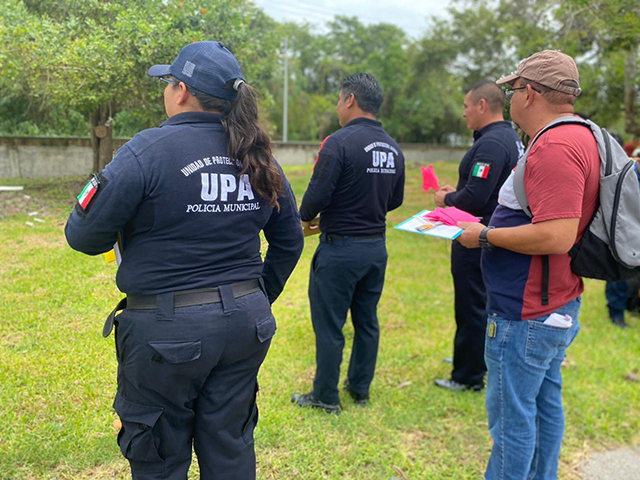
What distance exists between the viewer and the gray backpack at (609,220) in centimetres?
200

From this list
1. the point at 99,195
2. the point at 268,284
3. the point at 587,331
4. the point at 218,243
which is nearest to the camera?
the point at 99,195

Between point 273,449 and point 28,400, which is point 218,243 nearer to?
point 28,400

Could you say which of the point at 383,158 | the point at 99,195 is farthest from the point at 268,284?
the point at 383,158

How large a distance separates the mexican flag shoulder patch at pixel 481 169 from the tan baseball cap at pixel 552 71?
4.27ft

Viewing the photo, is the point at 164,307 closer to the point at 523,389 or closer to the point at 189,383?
the point at 189,383

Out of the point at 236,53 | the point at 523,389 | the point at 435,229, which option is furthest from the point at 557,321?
the point at 236,53

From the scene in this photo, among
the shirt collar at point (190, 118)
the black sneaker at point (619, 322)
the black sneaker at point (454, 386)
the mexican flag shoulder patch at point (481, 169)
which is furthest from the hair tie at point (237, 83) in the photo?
the black sneaker at point (619, 322)

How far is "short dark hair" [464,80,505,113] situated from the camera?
3.55 metres

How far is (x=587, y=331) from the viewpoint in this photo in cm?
557

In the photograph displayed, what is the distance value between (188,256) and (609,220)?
63.7 inches

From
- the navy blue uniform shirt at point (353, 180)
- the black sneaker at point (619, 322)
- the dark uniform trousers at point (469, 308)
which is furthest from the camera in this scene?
the black sneaker at point (619, 322)

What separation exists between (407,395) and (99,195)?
287 centimetres

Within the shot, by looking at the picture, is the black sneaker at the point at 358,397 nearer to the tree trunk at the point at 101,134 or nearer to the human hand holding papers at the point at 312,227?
the human hand holding papers at the point at 312,227

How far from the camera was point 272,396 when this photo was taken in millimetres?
3453
